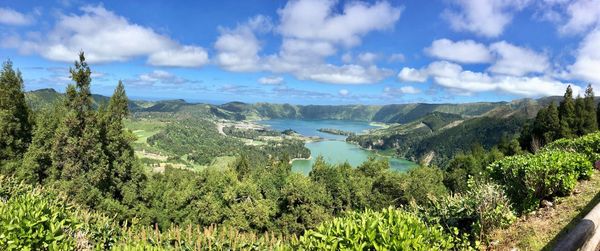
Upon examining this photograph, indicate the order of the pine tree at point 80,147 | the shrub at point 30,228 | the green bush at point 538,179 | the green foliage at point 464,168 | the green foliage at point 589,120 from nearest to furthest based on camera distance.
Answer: the shrub at point 30,228 → the green bush at point 538,179 → the pine tree at point 80,147 → the green foliage at point 589,120 → the green foliage at point 464,168

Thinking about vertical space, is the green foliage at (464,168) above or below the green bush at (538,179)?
below

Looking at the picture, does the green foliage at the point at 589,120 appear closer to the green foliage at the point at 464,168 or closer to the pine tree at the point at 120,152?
the green foliage at the point at 464,168

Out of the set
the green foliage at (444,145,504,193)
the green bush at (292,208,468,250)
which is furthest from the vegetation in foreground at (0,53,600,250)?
the green foliage at (444,145,504,193)

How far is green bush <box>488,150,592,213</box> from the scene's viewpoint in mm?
9695

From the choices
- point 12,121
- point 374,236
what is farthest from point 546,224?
point 12,121

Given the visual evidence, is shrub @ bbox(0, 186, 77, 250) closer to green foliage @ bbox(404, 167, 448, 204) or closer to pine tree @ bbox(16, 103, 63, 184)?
pine tree @ bbox(16, 103, 63, 184)

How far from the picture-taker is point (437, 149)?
189000 mm

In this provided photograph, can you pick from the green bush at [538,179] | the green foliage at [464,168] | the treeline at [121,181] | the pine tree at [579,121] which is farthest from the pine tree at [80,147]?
the pine tree at [579,121]

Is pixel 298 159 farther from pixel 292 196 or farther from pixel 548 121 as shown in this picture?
pixel 292 196

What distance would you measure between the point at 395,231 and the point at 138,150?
197 meters

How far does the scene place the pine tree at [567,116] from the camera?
47.9 m

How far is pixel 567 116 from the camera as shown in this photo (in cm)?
4919

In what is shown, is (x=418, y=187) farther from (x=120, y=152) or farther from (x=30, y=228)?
(x=30, y=228)

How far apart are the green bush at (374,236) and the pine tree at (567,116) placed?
5359cm
